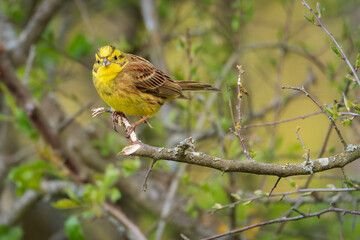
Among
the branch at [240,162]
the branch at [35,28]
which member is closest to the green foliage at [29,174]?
the branch at [35,28]

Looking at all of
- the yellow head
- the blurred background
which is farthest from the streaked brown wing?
the blurred background

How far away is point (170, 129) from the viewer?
5.37 metres

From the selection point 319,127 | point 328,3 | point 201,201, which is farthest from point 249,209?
point 319,127

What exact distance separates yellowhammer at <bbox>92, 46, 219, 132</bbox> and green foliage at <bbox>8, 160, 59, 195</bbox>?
1041 millimetres

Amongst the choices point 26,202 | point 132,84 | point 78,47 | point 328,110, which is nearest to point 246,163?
point 328,110

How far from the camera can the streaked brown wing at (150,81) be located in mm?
3969

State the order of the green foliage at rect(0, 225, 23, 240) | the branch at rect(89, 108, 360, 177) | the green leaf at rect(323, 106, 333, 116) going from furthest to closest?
the green foliage at rect(0, 225, 23, 240) < the green leaf at rect(323, 106, 333, 116) < the branch at rect(89, 108, 360, 177)

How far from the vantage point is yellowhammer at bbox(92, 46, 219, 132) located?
3732 millimetres

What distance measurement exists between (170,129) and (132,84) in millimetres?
1565

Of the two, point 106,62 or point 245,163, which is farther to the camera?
point 106,62

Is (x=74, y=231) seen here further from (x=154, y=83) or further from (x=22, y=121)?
(x=154, y=83)

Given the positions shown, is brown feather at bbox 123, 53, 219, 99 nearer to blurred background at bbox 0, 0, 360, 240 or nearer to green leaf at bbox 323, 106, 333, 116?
blurred background at bbox 0, 0, 360, 240

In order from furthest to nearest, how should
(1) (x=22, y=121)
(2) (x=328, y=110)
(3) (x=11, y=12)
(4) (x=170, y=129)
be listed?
1. (4) (x=170, y=129)
2. (3) (x=11, y=12)
3. (1) (x=22, y=121)
4. (2) (x=328, y=110)

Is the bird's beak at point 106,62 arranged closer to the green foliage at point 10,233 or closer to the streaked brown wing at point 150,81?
the streaked brown wing at point 150,81
